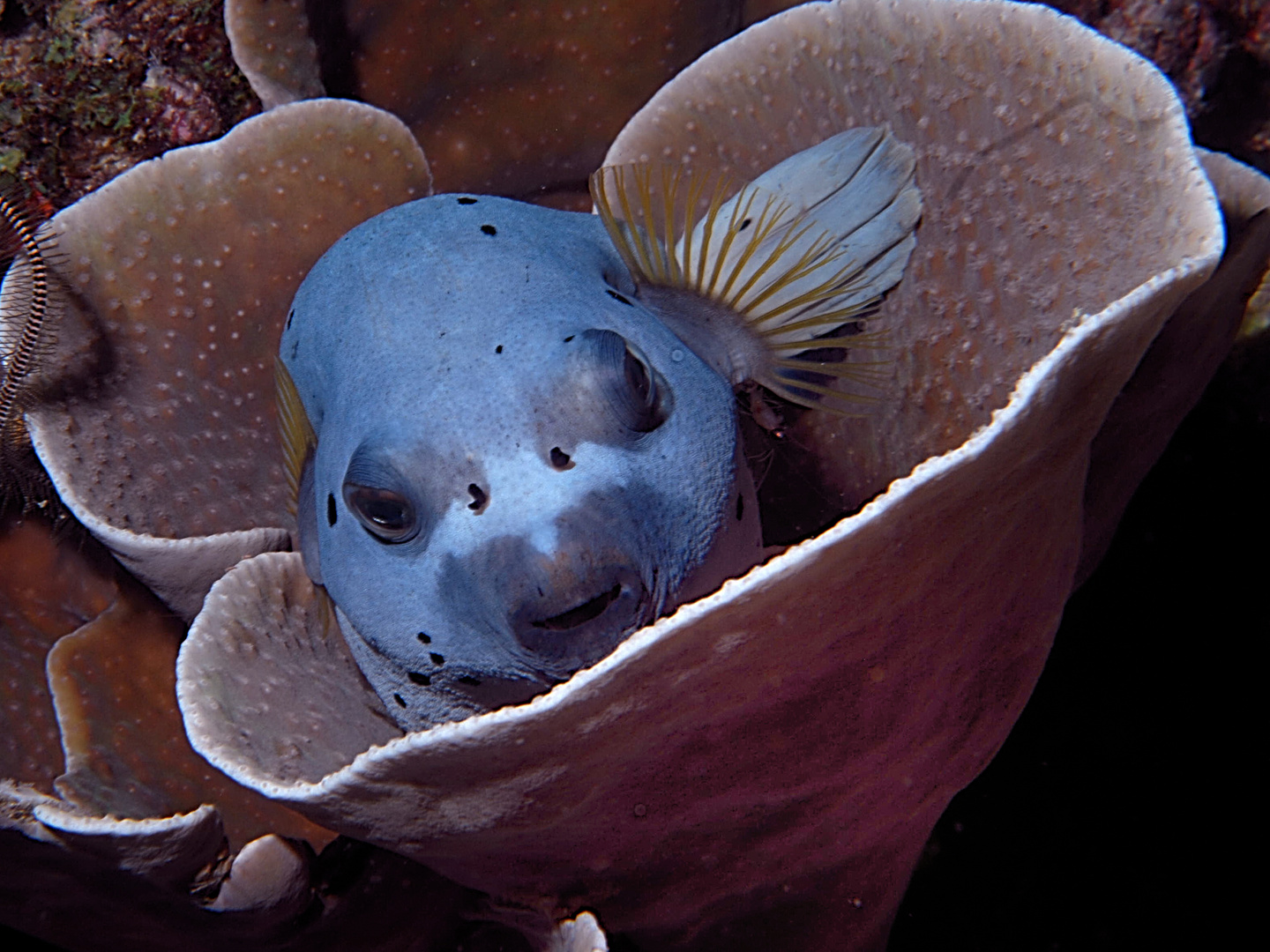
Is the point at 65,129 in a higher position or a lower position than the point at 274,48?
lower

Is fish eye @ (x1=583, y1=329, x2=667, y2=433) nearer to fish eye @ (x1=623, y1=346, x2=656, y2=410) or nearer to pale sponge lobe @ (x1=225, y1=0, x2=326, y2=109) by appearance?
fish eye @ (x1=623, y1=346, x2=656, y2=410)

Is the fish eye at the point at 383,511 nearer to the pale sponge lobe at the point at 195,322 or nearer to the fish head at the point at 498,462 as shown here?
the fish head at the point at 498,462

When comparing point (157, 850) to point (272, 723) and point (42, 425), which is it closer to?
point (272, 723)

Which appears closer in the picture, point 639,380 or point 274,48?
point 639,380

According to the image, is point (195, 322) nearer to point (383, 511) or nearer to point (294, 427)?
point (294, 427)

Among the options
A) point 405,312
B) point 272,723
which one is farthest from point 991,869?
point 405,312

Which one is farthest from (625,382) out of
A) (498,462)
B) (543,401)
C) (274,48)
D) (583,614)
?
(274,48)

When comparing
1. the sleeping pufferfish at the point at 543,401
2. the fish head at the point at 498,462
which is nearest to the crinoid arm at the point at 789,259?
the sleeping pufferfish at the point at 543,401
